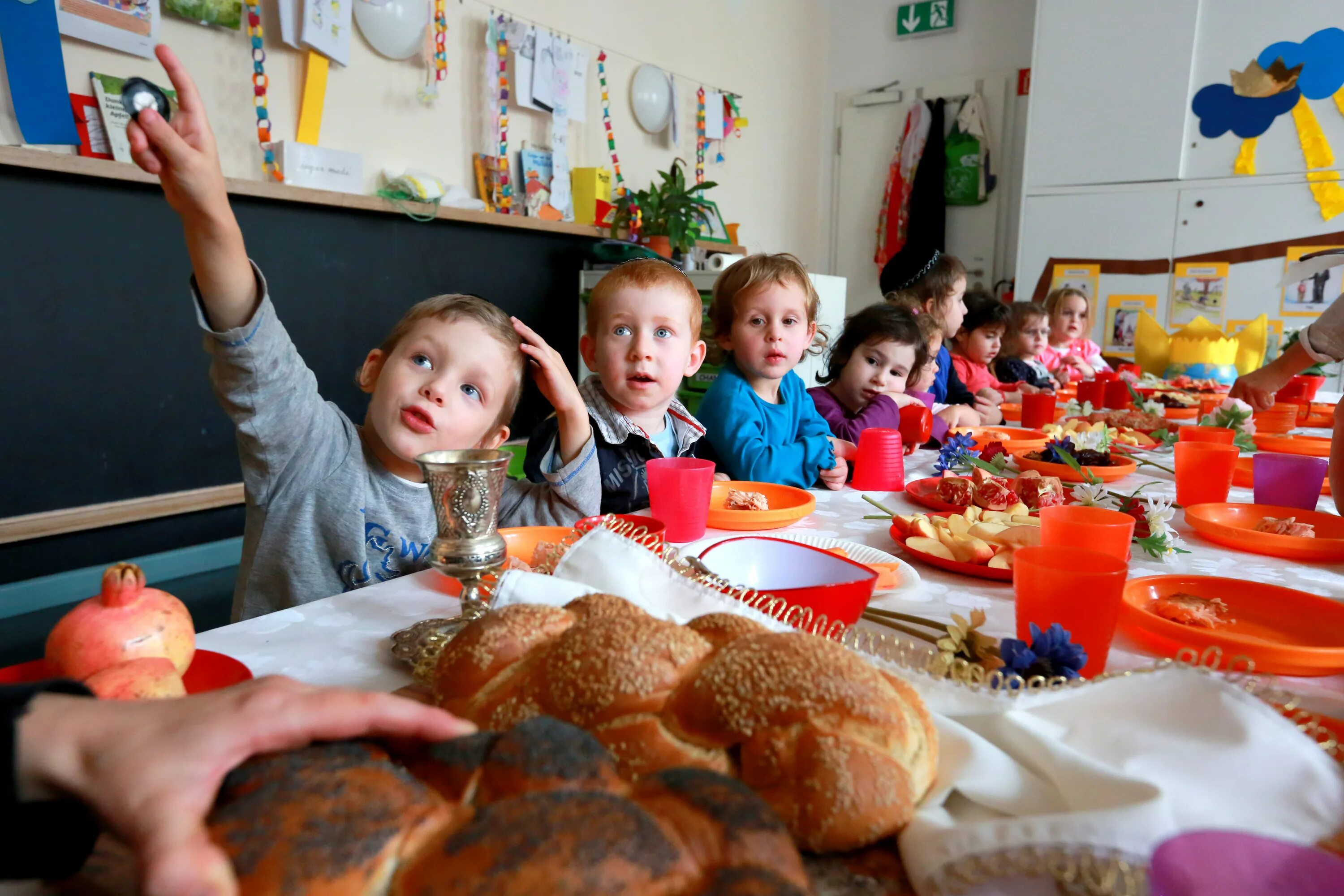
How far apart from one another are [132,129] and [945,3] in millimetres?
6306

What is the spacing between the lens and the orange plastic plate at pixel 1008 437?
5.98 ft

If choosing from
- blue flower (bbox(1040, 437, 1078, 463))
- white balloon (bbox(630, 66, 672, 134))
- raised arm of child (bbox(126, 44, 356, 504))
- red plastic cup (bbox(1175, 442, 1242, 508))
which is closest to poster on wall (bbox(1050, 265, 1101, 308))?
white balloon (bbox(630, 66, 672, 134))

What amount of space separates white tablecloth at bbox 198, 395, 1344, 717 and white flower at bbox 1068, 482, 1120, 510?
10 centimetres

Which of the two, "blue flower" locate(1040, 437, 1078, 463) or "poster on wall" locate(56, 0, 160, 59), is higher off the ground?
"poster on wall" locate(56, 0, 160, 59)

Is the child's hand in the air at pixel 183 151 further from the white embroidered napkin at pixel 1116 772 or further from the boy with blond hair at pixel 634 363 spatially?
the white embroidered napkin at pixel 1116 772

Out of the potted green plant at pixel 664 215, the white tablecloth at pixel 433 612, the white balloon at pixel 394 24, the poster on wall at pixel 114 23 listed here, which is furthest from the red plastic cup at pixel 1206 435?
the white balloon at pixel 394 24

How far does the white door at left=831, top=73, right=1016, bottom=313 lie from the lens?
5.71 m

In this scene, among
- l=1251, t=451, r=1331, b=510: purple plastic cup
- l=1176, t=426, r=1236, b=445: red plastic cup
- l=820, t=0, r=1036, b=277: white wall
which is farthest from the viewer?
l=820, t=0, r=1036, b=277: white wall

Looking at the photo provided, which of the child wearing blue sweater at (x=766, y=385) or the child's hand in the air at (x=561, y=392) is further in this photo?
the child wearing blue sweater at (x=766, y=385)

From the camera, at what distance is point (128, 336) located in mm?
2488

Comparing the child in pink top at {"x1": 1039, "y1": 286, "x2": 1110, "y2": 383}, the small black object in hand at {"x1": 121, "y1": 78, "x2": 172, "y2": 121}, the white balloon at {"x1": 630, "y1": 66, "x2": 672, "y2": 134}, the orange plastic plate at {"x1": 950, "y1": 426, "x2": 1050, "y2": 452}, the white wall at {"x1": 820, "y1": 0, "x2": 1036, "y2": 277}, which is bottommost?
the orange plastic plate at {"x1": 950, "y1": 426, "x2": 1050, "y2": 452}

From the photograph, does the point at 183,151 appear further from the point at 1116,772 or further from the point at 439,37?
the point at 439,37

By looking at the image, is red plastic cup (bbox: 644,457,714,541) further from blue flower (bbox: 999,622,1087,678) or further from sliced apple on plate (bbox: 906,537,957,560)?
blue flower (bbox: 999,622,1087,678)

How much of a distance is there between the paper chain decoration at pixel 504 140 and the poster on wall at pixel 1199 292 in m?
4.14
